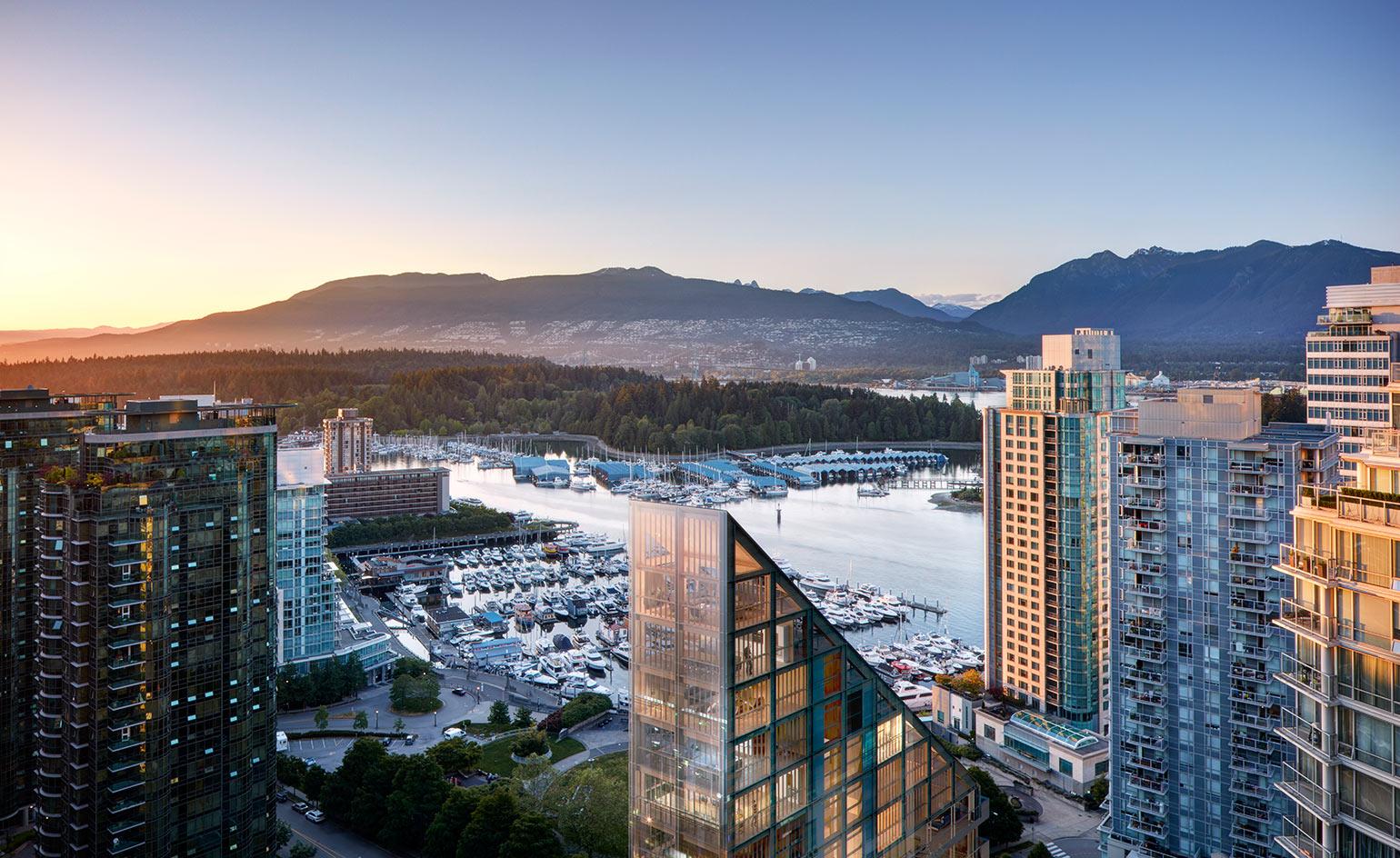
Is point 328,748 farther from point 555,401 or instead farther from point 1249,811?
point 555,401

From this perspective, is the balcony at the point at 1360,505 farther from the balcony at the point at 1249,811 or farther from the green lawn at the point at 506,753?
the green lawn at the point at 506,753

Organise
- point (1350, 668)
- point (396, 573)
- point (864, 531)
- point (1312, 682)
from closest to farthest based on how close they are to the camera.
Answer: point (1350, 668)
point (1312, 682)
point (396, 573)
point (864, 531)

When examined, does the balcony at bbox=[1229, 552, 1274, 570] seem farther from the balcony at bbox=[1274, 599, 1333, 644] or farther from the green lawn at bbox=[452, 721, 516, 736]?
the green lawn at bbox=[452, 721, 516, 736]

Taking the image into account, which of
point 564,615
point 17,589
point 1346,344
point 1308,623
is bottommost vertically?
point 564,615

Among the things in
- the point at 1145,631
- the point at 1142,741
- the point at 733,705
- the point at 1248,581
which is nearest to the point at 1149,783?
the point at 1142,741

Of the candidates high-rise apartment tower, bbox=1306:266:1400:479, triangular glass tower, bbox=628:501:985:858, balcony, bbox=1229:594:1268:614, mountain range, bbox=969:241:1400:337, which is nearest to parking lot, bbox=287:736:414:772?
triangular glass tower, bbox=628:501:985:858

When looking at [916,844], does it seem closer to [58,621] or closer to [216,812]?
[216,812]

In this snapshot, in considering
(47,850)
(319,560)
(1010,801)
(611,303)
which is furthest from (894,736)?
(611,303)
